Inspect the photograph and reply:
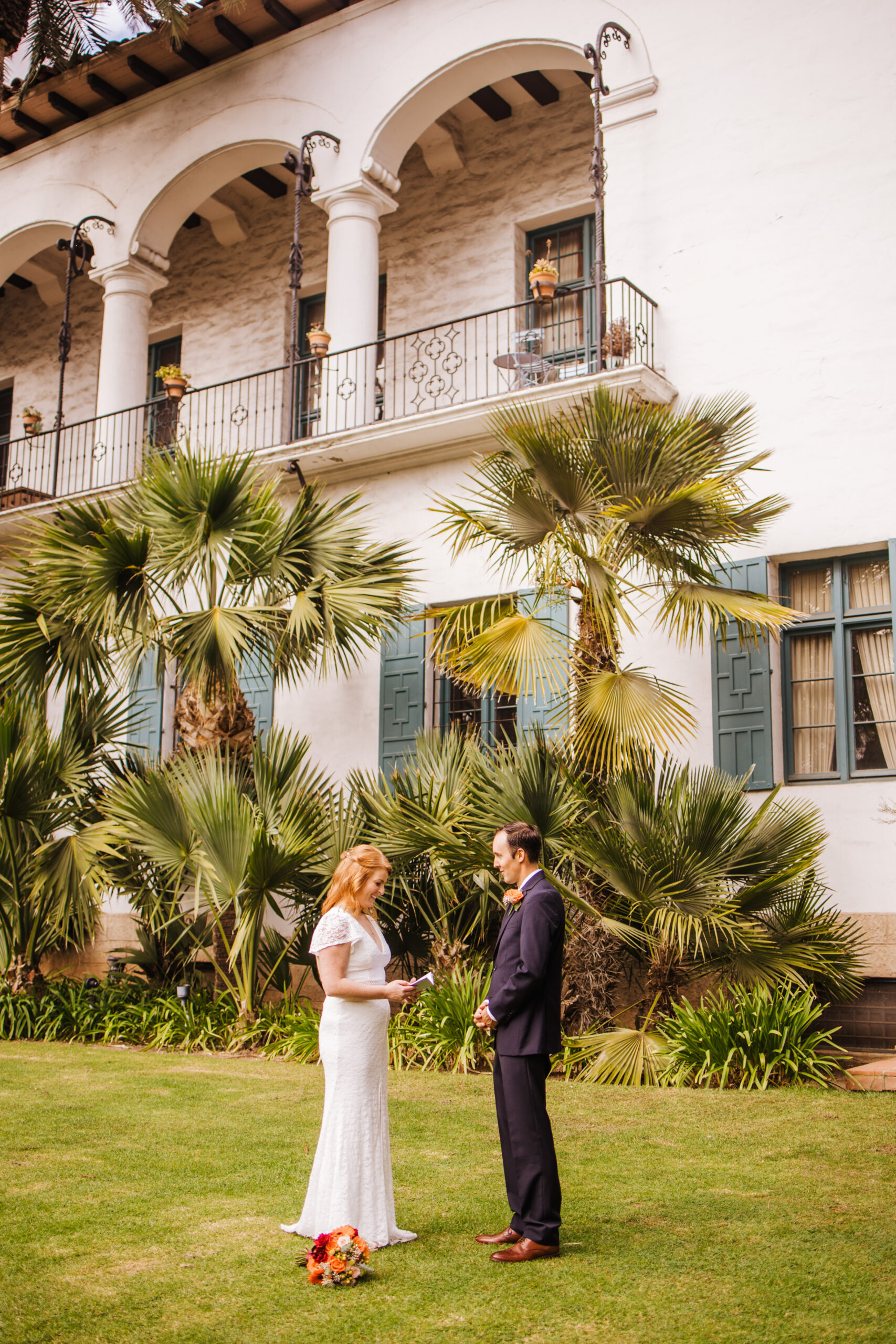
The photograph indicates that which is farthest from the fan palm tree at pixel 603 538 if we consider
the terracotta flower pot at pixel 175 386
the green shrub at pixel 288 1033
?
the terracotta flower pot at pixel 175 386

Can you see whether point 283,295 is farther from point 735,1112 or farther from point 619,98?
point 735,1112

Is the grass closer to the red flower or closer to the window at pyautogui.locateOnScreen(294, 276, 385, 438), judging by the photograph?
the red flower

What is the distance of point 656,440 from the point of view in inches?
362

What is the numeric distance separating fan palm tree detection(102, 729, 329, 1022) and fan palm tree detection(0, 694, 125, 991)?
1.41ft

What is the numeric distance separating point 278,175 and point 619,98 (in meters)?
5.58

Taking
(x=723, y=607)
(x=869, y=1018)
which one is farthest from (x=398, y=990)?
(x=869, y=1018)

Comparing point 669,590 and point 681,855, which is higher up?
point 669,590

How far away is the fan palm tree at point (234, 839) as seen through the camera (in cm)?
976

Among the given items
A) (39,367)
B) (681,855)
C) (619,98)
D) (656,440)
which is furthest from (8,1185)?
(39,367)

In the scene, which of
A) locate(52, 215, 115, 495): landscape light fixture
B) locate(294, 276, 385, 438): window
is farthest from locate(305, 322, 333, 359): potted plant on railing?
locate(52, 215, 115, 495): landscape light fixture

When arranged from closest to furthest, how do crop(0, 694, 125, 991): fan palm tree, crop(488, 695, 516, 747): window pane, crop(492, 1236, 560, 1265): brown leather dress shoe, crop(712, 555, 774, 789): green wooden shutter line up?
crop(492, 1236, 560, 1265): brown leather dress shoe
crop(712, 555, 774, 789): green wooden shutter
crop(0, 694, 125, 991): fan palm tree
crop(488, 695, 516, 747): window pane

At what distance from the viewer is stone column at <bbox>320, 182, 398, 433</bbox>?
13.6 m

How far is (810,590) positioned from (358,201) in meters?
6.87

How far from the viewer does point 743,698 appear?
34.3 feet
